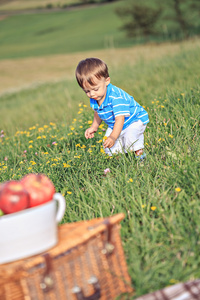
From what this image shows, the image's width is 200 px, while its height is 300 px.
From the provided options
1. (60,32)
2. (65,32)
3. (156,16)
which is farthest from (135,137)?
(60,32)

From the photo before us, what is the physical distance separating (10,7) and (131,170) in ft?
214

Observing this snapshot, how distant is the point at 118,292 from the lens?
5.64 ft

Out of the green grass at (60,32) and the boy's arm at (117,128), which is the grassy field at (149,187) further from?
the green grass at (60,32)

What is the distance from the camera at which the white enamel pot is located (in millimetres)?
1472

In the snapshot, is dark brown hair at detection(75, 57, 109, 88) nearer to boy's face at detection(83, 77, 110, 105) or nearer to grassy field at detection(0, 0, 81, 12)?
boy's face at detection(83, 77, 110, 105)

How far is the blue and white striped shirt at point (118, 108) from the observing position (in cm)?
307

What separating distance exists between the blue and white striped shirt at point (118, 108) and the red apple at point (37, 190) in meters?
1.46

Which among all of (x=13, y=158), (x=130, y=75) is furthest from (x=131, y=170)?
(x=130, y=75)

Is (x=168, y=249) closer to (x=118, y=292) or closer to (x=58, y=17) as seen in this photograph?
(x=118, y=292)

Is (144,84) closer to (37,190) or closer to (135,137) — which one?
(135,137)

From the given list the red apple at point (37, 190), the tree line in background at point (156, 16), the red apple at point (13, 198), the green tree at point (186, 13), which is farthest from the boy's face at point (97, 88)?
the tree line in background at point (156, 16)

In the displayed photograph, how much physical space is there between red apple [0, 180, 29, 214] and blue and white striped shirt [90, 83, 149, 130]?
62.1 inches

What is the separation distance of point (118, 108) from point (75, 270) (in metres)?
1.73

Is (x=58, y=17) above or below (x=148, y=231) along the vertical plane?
above
